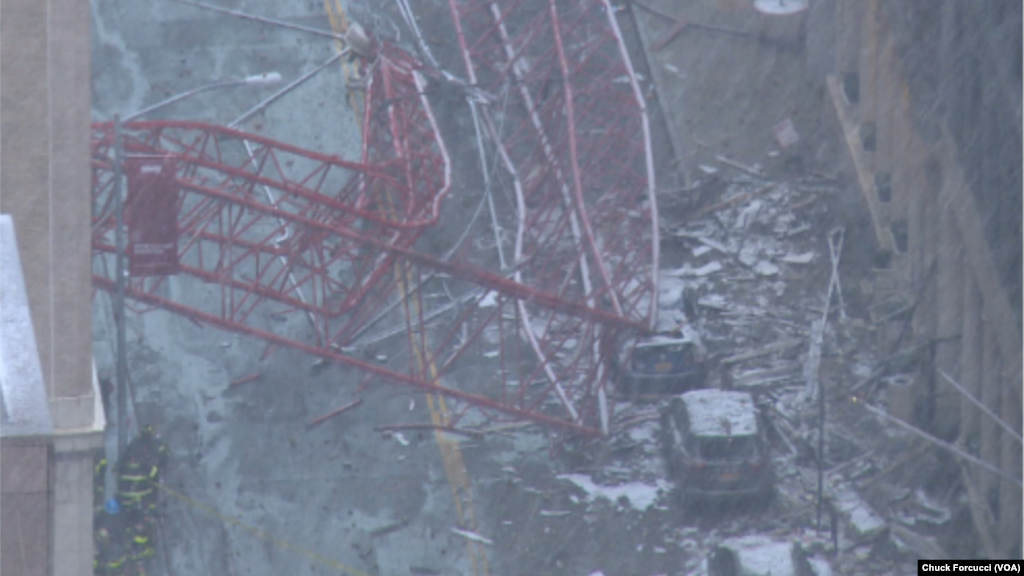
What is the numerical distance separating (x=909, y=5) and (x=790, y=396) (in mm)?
7168

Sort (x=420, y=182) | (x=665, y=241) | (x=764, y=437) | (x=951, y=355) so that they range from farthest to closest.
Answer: (x=665, y=241) → (x=420, y=182) → (x=951, y=355) → (x=764, y=437)

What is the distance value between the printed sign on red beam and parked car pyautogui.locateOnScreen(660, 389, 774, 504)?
8.19 metres

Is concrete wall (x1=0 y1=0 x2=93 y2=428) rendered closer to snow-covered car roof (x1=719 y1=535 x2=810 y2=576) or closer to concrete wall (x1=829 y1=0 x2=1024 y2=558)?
snow-covered car roof (x1=719 y1=535 x2=810 y2=576)

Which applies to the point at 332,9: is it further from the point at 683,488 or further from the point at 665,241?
the point at 683,488

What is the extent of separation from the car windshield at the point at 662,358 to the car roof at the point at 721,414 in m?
2.09

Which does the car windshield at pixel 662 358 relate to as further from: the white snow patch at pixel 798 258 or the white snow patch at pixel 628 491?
the white snow patch at pixel 798 258

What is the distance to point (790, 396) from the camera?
2162cm

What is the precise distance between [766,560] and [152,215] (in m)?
10.0

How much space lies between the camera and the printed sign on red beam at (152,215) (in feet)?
56.7

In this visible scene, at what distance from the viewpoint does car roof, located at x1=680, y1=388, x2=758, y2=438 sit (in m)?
18.2

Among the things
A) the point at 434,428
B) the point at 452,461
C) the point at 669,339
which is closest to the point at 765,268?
the point at 669,339

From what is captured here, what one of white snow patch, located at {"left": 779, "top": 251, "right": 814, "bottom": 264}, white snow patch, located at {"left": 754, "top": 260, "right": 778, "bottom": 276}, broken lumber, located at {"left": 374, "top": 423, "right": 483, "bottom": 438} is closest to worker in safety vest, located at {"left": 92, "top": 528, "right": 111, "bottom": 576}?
broken lumber, located at {"left": 374, "top": 423, "right": 483, "bottom": 438}

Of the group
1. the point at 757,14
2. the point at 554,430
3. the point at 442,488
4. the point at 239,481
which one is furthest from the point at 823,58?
the point at 239,481

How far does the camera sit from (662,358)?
69.9 feet
